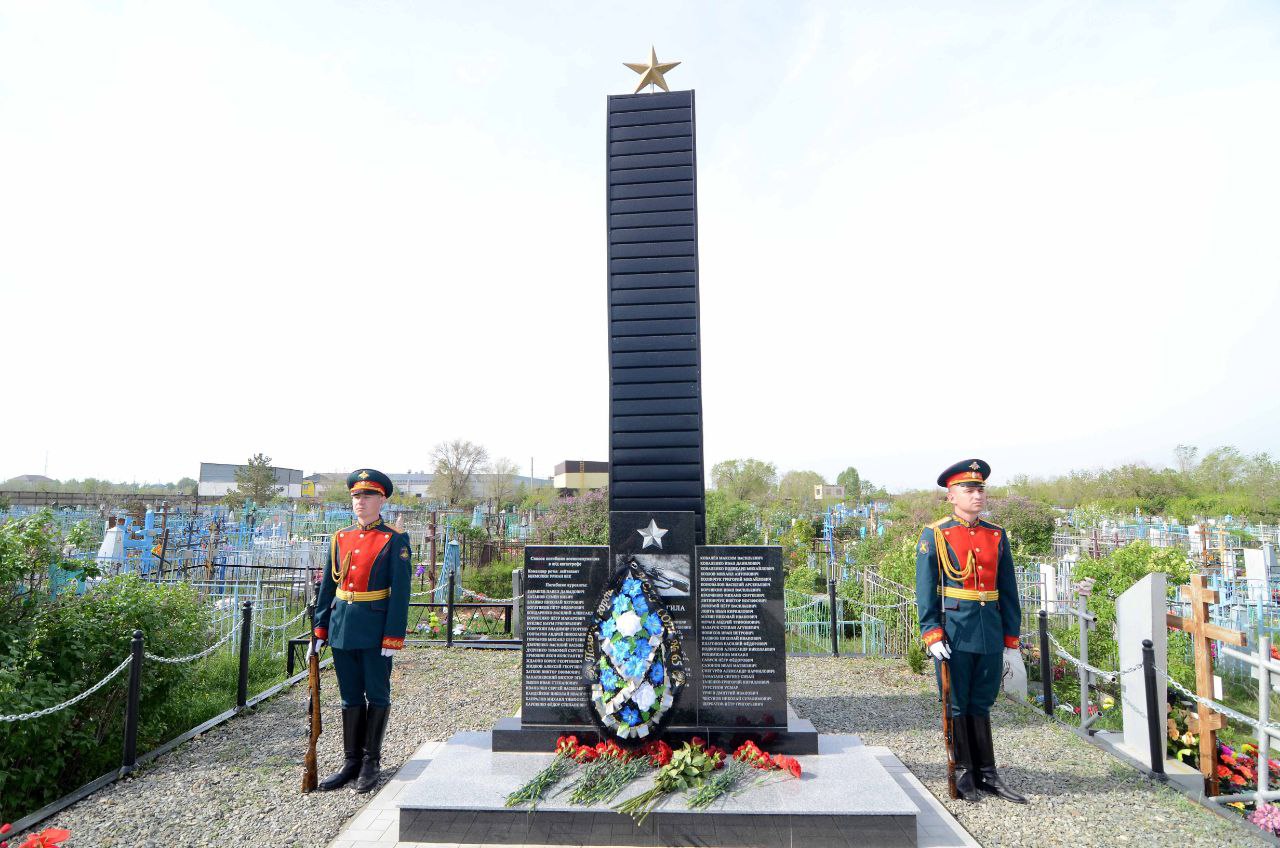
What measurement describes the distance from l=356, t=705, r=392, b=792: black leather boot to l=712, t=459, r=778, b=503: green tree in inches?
1732

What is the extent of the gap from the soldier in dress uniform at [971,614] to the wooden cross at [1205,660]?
143 cm

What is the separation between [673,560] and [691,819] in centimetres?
167

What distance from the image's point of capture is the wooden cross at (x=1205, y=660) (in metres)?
4.79

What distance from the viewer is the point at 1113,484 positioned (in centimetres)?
3991

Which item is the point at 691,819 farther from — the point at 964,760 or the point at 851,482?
the point at 851,482

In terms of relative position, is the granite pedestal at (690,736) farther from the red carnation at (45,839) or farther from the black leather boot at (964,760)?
the red carnation at (45,839)

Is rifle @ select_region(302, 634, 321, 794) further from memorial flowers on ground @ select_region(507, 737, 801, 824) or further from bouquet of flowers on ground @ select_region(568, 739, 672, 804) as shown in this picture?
bouquet of flowers on ground @ select_region(568, 739, 672, 804)

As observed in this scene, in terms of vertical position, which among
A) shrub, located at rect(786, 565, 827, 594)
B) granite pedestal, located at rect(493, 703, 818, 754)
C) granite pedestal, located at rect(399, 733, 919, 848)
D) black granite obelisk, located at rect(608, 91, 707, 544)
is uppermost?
black granite obelisk, located at rect(608, 91, 707, 544)

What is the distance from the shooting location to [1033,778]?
5.02 m

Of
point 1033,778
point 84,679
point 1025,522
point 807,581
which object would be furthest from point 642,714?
point 1025,522

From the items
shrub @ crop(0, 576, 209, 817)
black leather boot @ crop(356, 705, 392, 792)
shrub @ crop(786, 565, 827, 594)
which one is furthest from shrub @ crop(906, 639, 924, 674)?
shrub @ crop(786, 565, 827, 594)

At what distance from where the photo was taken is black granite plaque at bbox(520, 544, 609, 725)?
195 inches

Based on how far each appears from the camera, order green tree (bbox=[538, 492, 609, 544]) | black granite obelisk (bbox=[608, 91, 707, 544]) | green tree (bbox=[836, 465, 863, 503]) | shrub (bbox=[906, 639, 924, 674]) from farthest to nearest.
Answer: green tree (bbox=[836, 465, 863, 503])
green tree (bbox=[538, 492, 609, 544])
shrub (bbox=[906, 639, 924, 674])
black granite obelisk (bbox=[608, 91, 707, 544])

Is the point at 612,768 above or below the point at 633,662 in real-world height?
below
